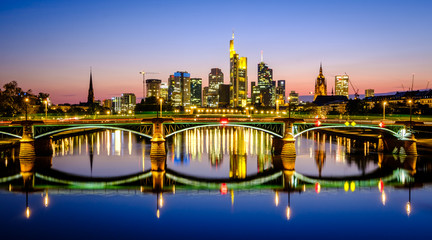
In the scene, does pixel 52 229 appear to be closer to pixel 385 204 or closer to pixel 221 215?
pixel 221 215

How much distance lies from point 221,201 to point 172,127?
29814 millimetres

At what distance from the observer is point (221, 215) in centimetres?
3519

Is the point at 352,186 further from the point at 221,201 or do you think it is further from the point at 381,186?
the point at 221,201

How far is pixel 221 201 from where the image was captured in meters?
40.0

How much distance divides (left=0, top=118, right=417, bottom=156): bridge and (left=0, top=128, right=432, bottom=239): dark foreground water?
3612 mm

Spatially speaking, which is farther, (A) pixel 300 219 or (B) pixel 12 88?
(B) pixel 12 88

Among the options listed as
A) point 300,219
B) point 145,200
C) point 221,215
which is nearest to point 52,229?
point 145,200

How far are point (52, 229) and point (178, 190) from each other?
1606 cm

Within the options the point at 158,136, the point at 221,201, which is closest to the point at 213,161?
the point at 158,136

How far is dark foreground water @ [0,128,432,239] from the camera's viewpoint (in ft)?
102

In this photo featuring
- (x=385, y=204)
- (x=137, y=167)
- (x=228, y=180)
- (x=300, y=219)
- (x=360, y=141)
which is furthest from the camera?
(x=360, y=141)

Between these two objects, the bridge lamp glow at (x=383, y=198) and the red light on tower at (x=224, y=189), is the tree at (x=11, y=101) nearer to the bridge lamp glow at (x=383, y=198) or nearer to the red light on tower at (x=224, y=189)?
the red light on tower at (x=224, y=189)

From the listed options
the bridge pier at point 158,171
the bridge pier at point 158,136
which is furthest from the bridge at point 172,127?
the bridge pier at point 158,171

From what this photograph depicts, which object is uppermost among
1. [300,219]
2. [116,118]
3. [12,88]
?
[12,88]
